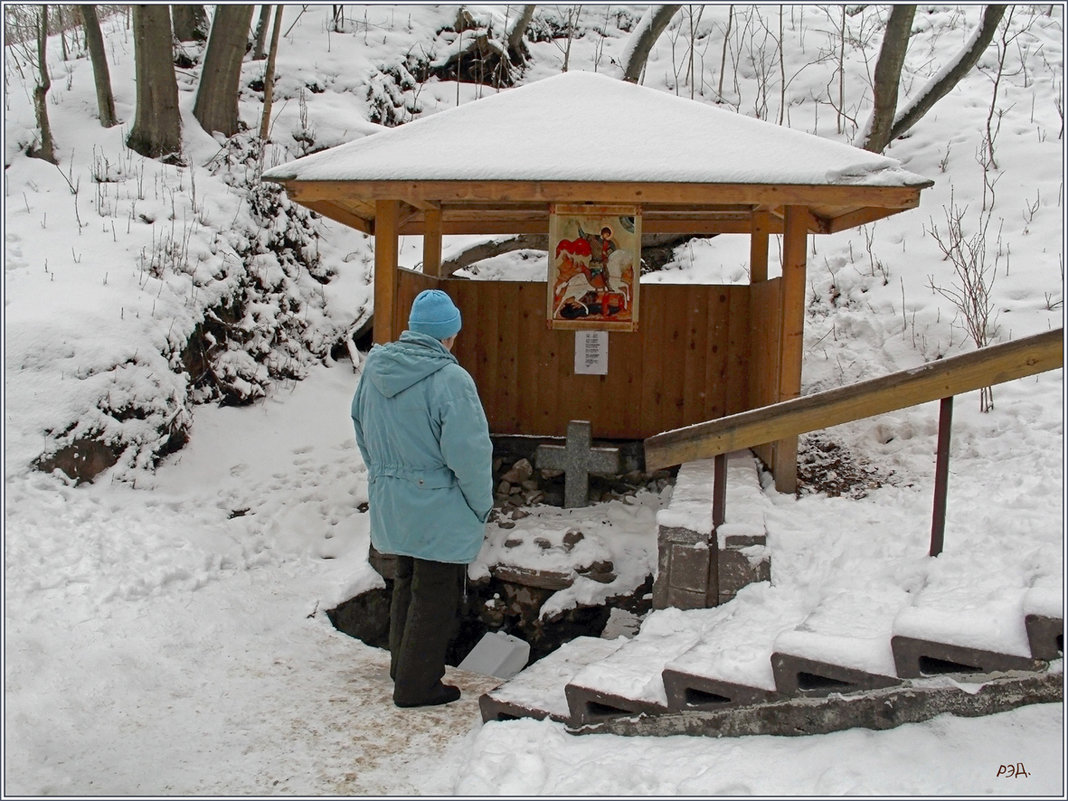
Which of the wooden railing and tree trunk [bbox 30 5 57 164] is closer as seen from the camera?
the wooden railing

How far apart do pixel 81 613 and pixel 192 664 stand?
0.71 meters

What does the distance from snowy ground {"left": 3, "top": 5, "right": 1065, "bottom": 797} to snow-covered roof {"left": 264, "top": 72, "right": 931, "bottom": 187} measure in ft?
7.14

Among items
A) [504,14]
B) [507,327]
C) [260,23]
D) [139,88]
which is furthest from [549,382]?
[504,14]

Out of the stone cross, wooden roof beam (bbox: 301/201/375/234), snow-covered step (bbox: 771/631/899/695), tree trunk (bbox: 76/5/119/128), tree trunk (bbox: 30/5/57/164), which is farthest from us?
tree trunk (bbox: 76/5/119/128)

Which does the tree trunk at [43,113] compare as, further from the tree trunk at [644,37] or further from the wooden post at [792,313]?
the wooden post at [792,313]

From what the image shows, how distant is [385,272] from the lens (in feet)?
20.1

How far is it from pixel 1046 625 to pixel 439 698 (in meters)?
2.76

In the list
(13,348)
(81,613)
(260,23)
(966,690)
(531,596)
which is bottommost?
(531,596)

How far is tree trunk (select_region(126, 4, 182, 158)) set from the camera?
34.7 feet

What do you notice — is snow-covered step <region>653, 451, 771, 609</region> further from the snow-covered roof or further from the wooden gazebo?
the snow-covered roof

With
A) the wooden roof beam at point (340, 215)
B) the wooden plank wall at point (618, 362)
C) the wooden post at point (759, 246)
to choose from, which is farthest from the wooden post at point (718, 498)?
the wooden roof beam at point (340, 215)

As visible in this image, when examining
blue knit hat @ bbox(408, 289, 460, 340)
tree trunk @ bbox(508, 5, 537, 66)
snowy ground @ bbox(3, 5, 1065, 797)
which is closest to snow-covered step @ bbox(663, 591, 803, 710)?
snowy ground @ bbox(3, 5, 1065, 797)

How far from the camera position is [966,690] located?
118 inches

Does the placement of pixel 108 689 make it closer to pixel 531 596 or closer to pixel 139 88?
pixel 531 596
